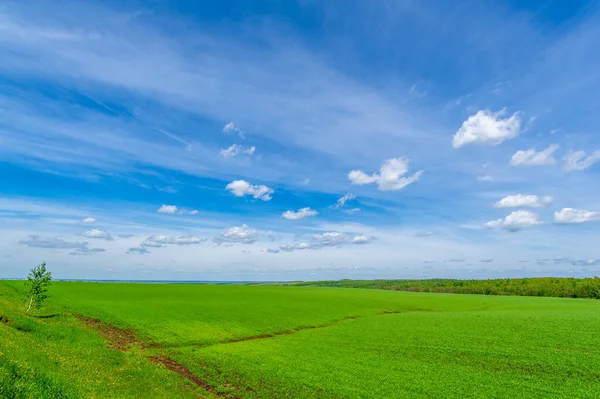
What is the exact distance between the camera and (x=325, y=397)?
25.7 m

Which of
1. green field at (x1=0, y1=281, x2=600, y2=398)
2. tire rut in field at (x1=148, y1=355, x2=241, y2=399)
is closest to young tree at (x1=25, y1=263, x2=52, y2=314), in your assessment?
green field at (x1=0, y1=281, x2=600, y2=398)

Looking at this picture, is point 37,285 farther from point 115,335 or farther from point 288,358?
point 288,358

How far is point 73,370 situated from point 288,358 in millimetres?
20617

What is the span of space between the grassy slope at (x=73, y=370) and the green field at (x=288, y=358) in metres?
0.10

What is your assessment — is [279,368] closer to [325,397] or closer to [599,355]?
[325,397]

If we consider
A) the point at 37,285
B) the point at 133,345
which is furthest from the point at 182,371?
the point at 37,285

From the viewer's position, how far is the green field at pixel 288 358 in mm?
23781

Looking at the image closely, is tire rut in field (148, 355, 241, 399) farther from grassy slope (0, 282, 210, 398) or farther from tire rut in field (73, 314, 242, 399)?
grassy slope (0, 282, 210, 398)

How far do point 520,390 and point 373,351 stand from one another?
52.8ft

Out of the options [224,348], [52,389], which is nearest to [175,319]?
[224,348]

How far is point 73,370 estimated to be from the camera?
73.8 feet

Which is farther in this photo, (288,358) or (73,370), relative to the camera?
(288,358)

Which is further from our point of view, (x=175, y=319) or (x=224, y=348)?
(x=175, y=319)

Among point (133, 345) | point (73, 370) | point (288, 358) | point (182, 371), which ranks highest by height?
point (73, 370)
